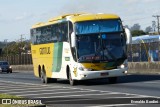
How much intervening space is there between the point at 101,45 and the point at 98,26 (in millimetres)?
1090

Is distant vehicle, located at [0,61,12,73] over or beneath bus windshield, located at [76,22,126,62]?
beneath

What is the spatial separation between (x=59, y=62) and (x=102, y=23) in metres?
4.01

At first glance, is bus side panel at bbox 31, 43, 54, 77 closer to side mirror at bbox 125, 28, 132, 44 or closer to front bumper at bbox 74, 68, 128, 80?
front bumper at bbox 74, 68, 128, 80

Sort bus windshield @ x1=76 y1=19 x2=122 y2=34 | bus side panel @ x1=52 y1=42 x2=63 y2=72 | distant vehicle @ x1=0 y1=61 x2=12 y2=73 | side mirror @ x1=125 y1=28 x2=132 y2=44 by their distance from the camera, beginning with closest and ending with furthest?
bus windshield @ x1=76 y1=19 x2=122 y2=34, side mirror @ x1=125 y1=28 x2=132 y2=44, bus side panel @ x1=52 y1=42 x2=63 y2=72, distant vehicle @ x1=0 y1=61 x2=12 y2=73

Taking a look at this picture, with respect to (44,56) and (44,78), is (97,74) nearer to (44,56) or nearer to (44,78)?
→ (44,56)

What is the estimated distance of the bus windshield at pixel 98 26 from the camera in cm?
2678

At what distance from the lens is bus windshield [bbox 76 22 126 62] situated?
87.0 feet

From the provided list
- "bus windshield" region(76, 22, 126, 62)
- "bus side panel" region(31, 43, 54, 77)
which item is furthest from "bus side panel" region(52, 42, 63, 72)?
"bus windshield" region(76, 22, 126, 62)

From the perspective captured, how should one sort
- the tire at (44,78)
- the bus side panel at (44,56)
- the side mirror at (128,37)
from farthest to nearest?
the tire at (44,78), the bus side panel at (44,56), the side mirror at (128,37)

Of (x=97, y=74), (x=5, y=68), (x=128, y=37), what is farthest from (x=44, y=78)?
(x=5, y=68)

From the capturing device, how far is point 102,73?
26578 mm

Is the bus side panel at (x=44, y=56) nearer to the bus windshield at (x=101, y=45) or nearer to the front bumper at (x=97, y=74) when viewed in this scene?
the bus windshield at (x=101, y=45)

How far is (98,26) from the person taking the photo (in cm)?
2698

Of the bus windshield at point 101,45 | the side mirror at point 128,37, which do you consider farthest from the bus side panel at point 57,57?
the side mirror at point 128,37
